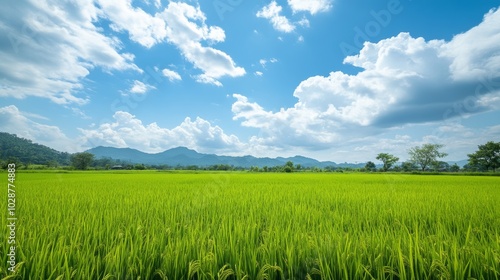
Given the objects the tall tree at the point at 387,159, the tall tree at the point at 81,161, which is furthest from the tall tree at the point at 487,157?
the tall tree at the point at 81,161

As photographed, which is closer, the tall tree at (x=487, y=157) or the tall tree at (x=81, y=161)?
the tall tree at (x=487, y=157)

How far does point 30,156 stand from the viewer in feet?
188

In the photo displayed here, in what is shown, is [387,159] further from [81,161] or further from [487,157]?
[81,161]

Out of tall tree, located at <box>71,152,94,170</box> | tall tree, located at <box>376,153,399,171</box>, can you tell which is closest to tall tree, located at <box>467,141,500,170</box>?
tall tree, located at <box>376,153,399,171</box>

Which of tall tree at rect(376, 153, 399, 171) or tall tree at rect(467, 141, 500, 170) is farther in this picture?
tall tree at rect(376, 153, 399, 171)

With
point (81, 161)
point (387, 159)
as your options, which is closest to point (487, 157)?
point (387, 159)

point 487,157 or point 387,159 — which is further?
point 387,159

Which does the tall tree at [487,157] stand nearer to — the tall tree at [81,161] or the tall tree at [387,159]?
the tall tree at [387,159]

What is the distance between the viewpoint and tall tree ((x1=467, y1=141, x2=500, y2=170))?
193 feet

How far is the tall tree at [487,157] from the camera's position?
193ft

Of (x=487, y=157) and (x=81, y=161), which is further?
(x=81, y=161)

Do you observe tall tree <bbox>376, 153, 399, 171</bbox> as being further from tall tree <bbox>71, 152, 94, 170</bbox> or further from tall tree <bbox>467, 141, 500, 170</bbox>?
tall tree <bbox>71, 152, 94, 170</bbox>

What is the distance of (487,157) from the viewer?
60.0m

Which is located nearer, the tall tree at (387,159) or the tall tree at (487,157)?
the tall tree at (487,157)
